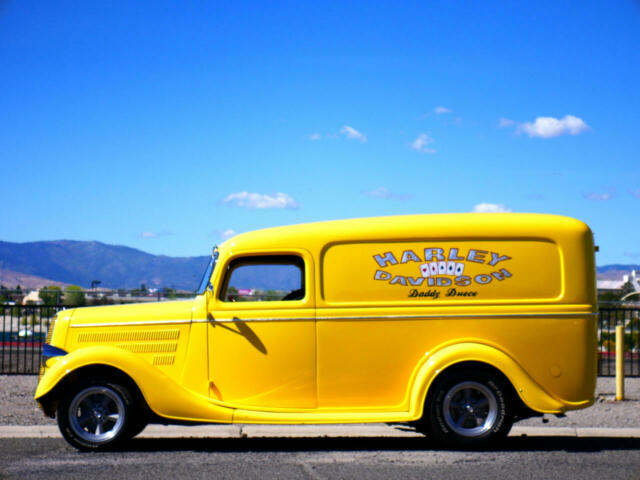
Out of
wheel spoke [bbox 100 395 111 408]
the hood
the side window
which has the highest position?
the side window

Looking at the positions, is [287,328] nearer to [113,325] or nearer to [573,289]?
[113,325]

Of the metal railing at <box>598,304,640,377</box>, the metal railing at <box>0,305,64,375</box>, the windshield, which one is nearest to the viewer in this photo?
the windshield

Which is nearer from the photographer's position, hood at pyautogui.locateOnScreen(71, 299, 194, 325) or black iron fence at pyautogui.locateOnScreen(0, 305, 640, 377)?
hood at pyautogui.locateOnScreen(71, 299, 194, 325)

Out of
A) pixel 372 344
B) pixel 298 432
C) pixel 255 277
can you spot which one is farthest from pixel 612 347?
pixel 255 277

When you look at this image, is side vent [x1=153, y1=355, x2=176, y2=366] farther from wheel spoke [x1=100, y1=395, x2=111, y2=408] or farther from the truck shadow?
the truck shadow

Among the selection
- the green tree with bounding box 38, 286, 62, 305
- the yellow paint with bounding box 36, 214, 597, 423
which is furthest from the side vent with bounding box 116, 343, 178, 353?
the green tree with bounding box 38, 286, 62, 305

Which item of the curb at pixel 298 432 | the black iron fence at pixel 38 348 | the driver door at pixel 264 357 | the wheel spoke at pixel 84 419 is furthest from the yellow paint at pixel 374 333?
the black iron fence at pixel 38 348

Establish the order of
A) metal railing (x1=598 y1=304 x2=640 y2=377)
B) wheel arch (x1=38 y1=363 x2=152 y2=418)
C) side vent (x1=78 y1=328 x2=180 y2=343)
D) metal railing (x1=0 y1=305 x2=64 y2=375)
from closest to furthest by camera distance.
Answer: wheel arch (x1=38 y1=363 x2=152 y2=418), side vent (x1=78 y1=328 x2=180 y2=343), metal railing (x1=598 y1=304 x2=640 y2=377), metal railing (x1=0 y1=305 x2=64 y2=375)

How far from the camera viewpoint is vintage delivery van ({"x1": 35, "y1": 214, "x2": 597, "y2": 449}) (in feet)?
24.3

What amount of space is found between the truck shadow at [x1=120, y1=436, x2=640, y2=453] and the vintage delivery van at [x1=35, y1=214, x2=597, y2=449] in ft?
1.13

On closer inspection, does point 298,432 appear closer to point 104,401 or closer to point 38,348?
point 104,401

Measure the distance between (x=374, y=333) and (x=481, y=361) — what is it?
1.09 metres

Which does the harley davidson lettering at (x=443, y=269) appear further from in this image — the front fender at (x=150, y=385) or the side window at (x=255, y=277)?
the front fender at (x=150, y=385)

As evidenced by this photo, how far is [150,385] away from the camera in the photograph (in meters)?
7.38
